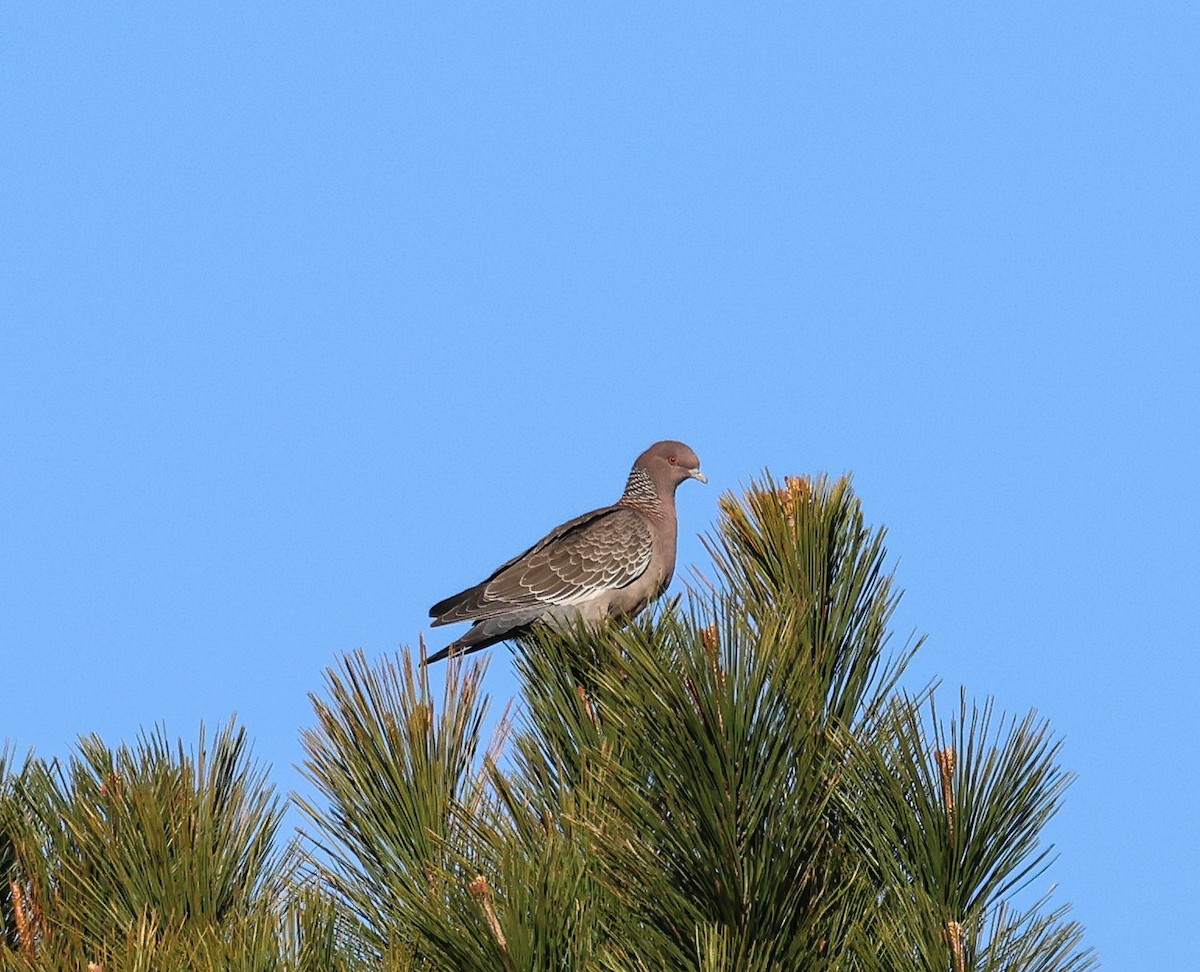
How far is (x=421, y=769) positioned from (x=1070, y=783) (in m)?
1.97

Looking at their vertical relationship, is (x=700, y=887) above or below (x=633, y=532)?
below

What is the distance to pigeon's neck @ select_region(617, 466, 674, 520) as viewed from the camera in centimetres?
984

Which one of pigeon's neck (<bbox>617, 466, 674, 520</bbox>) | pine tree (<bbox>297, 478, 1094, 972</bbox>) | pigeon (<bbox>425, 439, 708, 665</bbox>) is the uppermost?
pigeon's neck (<bbox>617, 466, 674, 520</bbox>)

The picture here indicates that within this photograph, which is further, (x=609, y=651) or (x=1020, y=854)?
(x=609, y=651)

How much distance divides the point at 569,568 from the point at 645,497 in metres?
0.81

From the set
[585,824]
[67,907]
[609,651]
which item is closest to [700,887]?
[585,824]

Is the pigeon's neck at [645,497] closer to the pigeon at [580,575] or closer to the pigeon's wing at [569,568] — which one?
the pigeon at [580,575]

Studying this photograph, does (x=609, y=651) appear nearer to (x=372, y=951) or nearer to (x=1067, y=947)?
(x=372, y=951)

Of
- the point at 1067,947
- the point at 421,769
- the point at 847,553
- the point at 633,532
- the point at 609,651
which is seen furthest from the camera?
the point at 633,532

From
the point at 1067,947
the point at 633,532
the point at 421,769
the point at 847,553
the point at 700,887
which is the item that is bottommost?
the point at 1067,947

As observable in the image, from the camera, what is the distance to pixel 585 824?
413cm

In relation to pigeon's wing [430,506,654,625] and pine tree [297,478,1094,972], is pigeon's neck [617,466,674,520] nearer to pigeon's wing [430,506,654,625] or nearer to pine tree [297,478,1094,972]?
pigeon's wing [430,506,654,625]

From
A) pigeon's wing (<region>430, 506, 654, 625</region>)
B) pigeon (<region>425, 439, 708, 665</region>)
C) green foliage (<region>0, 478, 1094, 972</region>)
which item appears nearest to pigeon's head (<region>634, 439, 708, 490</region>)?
pigeon (<region>425, 439, 708, 665</region>)

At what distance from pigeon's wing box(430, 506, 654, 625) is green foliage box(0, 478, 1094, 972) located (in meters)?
3.91
